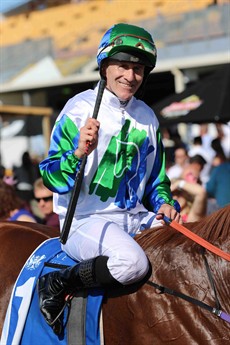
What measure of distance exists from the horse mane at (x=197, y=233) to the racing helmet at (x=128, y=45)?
2.89 feet

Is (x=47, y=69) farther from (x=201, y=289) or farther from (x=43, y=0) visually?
(x=201, y=289)

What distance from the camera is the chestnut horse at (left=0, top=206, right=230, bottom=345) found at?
306 cm

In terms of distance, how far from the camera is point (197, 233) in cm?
327

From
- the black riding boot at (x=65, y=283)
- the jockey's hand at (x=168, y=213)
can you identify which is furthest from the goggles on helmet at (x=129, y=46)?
the black riding boot at (x=65, y=283)

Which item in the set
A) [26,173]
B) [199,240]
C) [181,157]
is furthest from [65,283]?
[26,173]

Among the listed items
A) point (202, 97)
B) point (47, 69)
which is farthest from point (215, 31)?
point (202, 97)

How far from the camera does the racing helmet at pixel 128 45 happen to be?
133 inches

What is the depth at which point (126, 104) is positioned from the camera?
3566 millimetres

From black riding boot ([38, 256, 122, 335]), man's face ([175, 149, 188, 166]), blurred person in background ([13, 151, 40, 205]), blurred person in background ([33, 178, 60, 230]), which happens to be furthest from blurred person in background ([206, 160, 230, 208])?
blurred person in background ([13, 151, 40, 205])

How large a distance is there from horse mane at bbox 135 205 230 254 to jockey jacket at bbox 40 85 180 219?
0.23 metres

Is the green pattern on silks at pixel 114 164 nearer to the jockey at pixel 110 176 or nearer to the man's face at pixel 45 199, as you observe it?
the jockey at pixel 110 176

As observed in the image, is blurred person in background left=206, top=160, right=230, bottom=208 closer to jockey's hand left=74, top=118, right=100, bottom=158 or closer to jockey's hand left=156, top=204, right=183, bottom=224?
jockey's hand left=156, top=204, right=183, bottom=224

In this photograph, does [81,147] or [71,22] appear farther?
[71,22]

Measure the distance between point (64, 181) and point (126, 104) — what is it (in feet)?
1.97
